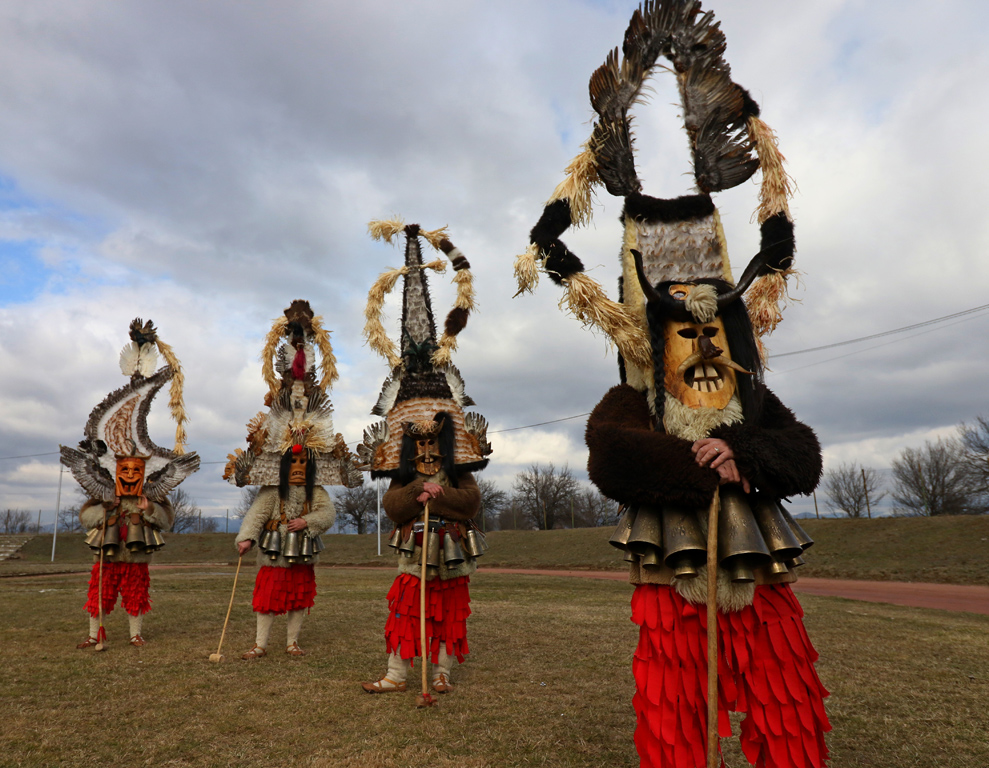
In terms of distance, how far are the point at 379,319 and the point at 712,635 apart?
4143 mm

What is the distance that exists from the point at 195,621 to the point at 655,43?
8722mm

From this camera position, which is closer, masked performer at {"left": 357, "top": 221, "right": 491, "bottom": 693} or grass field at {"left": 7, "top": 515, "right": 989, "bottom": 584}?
masked performer at {"left": 357, "top": 221, "right": 491, "bottom": 693}

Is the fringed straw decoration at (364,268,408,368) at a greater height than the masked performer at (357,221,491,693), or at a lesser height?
greater

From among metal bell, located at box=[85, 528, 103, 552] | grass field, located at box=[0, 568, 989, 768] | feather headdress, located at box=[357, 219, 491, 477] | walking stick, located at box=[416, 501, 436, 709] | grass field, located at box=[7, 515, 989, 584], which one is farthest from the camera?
grass field, located at box=[7, 515, 989, 584]

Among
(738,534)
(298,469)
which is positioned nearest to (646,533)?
(738,534)

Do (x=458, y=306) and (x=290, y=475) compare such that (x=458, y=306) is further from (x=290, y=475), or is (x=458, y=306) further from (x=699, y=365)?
Answer: (x=699, y=365)

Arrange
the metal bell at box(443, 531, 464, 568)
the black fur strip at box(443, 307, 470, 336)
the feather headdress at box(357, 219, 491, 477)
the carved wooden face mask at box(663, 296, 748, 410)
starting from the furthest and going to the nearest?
1. the black fur strip at box(443, 307, 470, 336)
2. the feather headdress at box(357, 219, 491, 477)
3. the metal bell at box(443, 531, 464, 568)
4. the carved wooden face mask at box(663, 296, 748, 410)

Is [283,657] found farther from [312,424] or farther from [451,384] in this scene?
[451,384]

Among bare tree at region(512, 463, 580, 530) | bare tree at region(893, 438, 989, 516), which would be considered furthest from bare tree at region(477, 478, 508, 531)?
bare tree at region(893, 438, 989, 516)

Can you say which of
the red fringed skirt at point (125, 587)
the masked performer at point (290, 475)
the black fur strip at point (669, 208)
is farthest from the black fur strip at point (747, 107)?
the red fringed skirt at point (125, 587)

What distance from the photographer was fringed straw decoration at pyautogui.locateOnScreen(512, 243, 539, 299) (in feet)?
10.1

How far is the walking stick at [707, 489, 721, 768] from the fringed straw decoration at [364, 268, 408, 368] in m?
3.59

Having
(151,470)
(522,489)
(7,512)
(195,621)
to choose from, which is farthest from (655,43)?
(7,512)

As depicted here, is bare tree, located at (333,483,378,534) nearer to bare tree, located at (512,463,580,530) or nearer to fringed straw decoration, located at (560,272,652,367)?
bare tree, located at (512,463,580,530)
